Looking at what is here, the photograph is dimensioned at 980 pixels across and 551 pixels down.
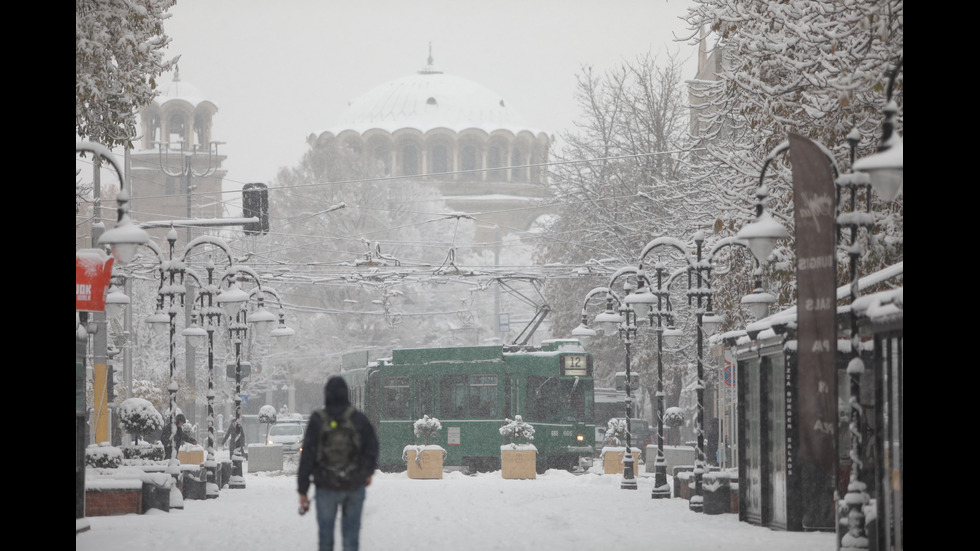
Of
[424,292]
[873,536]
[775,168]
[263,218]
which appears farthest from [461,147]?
[873,536]

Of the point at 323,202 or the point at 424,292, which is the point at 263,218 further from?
the point at 424,292

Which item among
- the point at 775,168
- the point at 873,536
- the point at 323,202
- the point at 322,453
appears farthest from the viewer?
the point at 323,202

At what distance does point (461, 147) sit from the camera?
9688cm

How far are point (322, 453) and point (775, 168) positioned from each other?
367 inches

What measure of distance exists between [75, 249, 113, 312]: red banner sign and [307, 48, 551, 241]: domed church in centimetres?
7555

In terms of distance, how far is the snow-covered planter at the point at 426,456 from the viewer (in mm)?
32969

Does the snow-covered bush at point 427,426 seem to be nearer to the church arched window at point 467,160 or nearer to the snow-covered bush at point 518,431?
the snow-covered bush at point 518,431

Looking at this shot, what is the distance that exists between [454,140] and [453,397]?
2397 inches

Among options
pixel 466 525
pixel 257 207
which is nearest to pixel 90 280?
pixel 466 525

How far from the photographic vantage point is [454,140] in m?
96.1

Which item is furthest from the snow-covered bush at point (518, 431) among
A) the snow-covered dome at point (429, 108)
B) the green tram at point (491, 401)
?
the snow-covered dome at point (429, 108)

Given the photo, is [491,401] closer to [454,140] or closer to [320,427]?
[320,427]

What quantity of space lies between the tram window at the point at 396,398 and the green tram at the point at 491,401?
0.02m

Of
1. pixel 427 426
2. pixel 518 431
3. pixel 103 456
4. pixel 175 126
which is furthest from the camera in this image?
pixel 175 126
